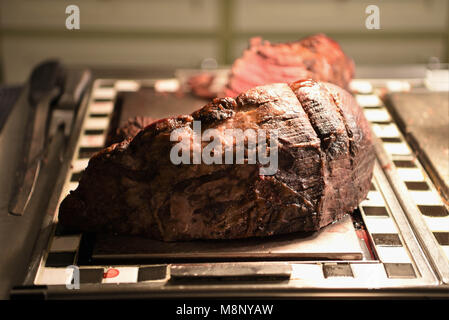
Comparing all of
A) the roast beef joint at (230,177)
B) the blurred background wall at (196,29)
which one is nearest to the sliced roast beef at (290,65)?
the roast beef joint at (230,177)

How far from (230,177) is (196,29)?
219 cm

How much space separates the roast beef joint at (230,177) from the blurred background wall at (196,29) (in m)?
1.94

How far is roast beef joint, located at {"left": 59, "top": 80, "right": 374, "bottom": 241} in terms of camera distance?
179 centimetres

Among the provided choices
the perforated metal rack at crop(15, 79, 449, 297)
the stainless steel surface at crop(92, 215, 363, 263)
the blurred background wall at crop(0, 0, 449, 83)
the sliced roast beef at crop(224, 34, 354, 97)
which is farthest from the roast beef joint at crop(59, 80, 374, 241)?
the blurred background wall at crop(0, 0, 449, 83)

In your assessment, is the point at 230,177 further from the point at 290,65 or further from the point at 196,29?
the point at 196,29

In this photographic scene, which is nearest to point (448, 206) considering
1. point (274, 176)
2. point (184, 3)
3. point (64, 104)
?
point (274, 176)

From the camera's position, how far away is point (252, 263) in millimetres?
1796

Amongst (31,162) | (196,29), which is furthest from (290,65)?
(196,29)

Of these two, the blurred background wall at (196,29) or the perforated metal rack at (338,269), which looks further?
the blurred background wall at (196,29)

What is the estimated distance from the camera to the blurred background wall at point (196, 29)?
12.0 ft

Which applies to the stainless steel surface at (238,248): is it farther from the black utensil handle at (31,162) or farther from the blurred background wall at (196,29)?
the blurred background wall at (196,29)

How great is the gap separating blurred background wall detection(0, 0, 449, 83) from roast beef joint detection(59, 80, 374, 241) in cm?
194

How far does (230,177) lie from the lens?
5.90 ft
